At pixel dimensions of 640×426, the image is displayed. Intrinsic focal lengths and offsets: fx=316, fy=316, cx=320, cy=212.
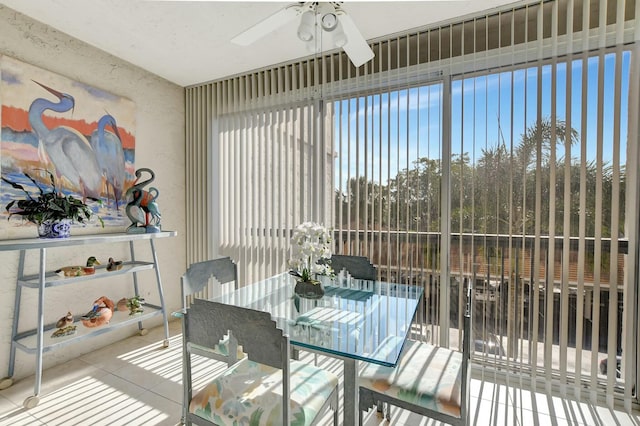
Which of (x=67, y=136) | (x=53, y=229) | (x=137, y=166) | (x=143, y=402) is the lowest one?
(x=143, y=402)

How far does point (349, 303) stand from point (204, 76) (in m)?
2.86

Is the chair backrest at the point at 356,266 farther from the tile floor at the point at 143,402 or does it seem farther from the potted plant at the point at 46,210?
the potted plant at the point at 46,210

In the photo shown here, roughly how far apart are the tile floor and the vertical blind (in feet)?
0.61

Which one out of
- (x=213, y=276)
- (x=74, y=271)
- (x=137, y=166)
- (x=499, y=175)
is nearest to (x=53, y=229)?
(x=74, y=271)

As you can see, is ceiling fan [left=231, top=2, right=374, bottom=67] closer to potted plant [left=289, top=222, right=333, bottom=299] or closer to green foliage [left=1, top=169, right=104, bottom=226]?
potted plant [left=289, top=222, right=333, bottom=299]

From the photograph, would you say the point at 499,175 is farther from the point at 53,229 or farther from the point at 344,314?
the point at 53,229

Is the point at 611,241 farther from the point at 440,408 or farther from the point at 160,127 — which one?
the point at 160,127

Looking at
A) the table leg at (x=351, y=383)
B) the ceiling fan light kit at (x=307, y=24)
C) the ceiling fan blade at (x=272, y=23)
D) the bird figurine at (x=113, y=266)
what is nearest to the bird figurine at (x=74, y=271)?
the bird figurine at (x=113, y=266)

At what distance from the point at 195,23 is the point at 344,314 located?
238 centimetres

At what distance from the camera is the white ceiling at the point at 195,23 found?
2.20m

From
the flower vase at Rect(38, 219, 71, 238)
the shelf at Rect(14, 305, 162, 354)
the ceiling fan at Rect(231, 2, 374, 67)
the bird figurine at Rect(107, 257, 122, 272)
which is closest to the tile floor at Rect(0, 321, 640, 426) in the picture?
the shelf at Rect(14, 305, 162, 354)

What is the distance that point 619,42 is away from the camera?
200cm

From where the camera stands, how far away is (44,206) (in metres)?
2.25

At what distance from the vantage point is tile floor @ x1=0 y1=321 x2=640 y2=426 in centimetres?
193
